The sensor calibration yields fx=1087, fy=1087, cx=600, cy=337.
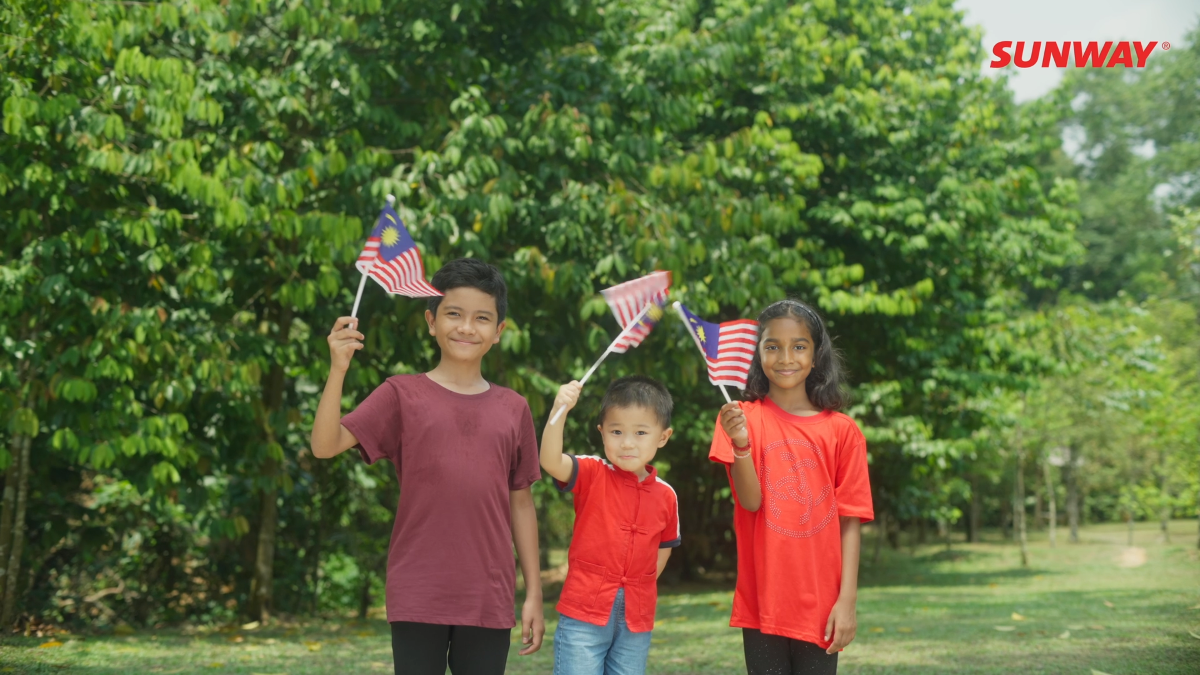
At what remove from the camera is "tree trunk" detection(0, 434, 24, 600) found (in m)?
7.29

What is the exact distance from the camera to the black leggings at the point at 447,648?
9.32ft

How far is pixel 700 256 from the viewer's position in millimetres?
7621

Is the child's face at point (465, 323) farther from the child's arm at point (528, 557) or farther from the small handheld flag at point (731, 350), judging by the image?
the small handheld flag at point (731, 350)

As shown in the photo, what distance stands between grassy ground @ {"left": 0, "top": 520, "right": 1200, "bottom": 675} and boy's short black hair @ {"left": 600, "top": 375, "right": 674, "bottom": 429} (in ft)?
10.6

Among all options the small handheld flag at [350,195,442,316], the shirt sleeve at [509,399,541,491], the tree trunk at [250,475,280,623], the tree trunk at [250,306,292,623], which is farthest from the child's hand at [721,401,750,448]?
the tree trunk at [250,475,280,623]

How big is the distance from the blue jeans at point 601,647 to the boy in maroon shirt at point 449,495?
120mm

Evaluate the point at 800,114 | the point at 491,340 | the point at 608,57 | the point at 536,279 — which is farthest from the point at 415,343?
the point at 800,114

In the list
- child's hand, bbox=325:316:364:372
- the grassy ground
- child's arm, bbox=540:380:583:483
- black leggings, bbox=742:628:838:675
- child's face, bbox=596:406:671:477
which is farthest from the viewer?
the grassy ground

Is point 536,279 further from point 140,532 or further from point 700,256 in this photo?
point 140,532

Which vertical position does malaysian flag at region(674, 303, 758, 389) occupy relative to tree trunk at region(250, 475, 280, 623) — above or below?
above

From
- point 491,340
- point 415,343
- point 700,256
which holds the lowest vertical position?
point 491,340

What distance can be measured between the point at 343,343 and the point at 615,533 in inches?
41.0

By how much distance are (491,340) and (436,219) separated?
3.99m

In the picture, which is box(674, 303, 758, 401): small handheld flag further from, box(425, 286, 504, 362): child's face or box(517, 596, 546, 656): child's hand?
box(517, 596, 546, 656): child's hand
